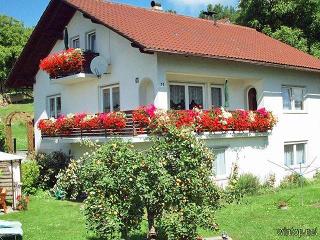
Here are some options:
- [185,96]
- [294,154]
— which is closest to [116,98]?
[185,96]

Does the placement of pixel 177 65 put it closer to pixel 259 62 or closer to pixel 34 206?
pixel 259 62

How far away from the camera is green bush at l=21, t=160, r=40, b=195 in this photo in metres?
20.3

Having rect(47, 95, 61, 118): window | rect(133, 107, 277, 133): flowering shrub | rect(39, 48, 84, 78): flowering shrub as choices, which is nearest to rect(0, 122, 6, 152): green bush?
rect(47, 95, 61, 118): window

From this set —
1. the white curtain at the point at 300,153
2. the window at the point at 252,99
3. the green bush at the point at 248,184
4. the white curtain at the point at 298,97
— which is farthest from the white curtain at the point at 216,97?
the white curtain at the point at 300,153

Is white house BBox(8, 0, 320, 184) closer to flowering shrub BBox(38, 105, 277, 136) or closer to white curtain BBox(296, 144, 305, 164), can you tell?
white curtain BBox(296, 144, 305, 164)

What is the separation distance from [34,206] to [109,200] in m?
8.53

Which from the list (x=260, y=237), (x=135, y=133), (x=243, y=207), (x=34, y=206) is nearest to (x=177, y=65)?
(x=135, y=133)

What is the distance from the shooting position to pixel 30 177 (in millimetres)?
20562

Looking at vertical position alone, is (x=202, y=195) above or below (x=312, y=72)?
below

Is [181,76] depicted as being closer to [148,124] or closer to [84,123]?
[148,124]

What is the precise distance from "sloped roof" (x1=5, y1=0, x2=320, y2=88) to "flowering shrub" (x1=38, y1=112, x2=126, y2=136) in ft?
8.69

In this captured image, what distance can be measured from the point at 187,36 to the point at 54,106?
28.7ft

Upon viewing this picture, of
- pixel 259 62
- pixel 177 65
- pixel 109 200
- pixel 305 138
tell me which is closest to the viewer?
pixel 109 200

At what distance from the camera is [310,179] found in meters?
23.5
